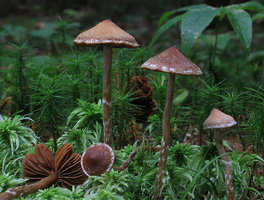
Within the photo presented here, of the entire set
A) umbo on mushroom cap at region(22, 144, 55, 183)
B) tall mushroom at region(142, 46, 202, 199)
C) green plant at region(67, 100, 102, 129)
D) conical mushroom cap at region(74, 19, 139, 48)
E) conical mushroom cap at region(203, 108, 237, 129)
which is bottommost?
umbo on mushroom cap at region(22, 144, 55, 183)

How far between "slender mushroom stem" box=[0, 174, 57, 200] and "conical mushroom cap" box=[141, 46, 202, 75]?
94 cm

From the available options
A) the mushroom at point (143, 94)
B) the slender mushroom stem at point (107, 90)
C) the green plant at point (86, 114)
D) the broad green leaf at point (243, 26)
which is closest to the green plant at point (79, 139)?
the green plant at point (86, 114)

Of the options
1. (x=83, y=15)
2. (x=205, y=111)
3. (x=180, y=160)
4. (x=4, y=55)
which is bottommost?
(x=180, y=160)

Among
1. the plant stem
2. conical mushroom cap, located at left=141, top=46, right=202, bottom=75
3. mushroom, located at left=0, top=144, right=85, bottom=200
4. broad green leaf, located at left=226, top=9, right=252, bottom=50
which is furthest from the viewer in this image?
the plant stem

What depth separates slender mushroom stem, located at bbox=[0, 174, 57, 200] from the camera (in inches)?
55.7

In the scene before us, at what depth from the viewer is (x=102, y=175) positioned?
5.02 feet

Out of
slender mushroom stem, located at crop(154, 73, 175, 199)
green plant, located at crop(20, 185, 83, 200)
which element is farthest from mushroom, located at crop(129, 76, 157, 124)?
green plant, located at crop(20, 185, 83, 200)

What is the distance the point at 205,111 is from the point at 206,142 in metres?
0.44

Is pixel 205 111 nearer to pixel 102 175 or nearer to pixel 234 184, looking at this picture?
pixel 234 184

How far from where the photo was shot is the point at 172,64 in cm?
138

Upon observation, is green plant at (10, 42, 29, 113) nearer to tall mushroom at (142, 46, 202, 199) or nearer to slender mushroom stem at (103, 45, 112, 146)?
slender mushroom stem at (103, 45, 112, 146)

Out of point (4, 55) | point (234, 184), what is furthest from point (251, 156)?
point (4, 55)

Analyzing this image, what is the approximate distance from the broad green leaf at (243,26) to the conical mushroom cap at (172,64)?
0.92 meters

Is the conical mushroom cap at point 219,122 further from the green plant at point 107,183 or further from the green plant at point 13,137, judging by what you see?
the green plant at point 13,137
